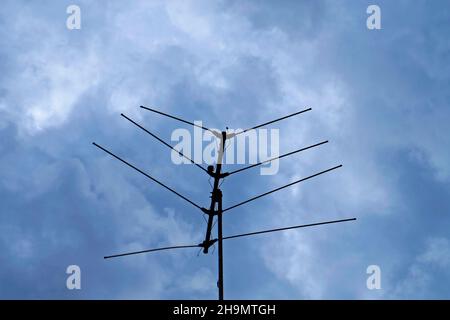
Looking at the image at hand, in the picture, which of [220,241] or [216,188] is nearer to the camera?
[220,241]

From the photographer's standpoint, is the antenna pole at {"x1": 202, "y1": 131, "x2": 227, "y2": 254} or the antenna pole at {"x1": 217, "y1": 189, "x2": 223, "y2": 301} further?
the antenna pole at {"x1": 202, "y1": 131, "x2": 227, "y2": 254}

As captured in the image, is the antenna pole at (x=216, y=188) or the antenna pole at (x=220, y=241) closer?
the antenna pole at (x=220, y=241)

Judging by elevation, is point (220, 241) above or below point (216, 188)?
below
